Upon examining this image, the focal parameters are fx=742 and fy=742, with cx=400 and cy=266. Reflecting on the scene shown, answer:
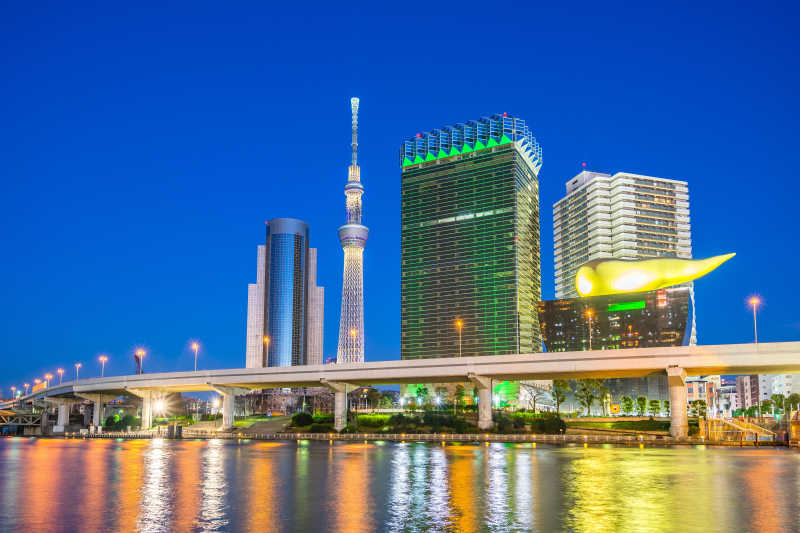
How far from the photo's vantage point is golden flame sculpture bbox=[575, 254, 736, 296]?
109062mm

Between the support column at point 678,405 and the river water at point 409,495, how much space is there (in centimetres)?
2930

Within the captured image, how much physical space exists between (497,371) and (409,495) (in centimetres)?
6756

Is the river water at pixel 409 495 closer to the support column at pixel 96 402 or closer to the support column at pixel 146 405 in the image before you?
the support column at pixel 146 405

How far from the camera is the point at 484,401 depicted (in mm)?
102688

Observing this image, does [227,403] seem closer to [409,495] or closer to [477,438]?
[477,438]

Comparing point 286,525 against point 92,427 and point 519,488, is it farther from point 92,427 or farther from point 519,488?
point 92,427

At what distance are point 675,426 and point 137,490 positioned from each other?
219ft

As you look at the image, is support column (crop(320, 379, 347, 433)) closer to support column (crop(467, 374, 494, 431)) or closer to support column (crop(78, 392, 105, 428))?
support column (crop(467, 374, 494, 431))

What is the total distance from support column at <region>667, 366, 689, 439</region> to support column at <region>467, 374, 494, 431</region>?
81.7 feet

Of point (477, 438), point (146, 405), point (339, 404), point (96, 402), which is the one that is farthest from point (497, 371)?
point (96, 402)

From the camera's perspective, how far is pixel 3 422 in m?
174

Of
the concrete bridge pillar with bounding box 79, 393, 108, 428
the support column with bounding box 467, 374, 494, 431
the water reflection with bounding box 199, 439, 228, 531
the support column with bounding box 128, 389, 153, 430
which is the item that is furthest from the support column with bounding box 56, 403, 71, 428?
the water reflection with bounding box 199, 439, 228, 531

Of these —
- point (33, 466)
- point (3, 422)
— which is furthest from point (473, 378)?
point (3, 422)

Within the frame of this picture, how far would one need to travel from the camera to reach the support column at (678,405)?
8538 centimetres
